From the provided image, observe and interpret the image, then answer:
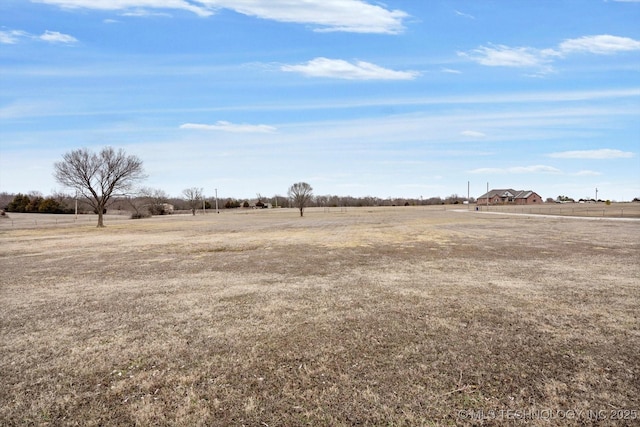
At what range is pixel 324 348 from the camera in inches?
214

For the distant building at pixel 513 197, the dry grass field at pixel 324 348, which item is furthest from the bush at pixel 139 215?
the distant building at pixel 513 197

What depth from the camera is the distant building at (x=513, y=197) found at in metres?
126

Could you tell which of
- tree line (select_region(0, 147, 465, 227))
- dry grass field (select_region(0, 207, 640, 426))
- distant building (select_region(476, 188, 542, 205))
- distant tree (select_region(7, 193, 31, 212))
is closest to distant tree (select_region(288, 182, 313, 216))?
tree line (select_region(0, 147, 465, 227))

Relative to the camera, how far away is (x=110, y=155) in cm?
4303

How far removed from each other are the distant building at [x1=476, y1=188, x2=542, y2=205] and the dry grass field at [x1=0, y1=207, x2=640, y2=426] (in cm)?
12795

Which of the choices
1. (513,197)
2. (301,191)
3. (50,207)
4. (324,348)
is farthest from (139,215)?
(513,197)

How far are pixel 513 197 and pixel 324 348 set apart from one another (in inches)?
5550

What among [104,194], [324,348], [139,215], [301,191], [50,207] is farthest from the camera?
[50,207]

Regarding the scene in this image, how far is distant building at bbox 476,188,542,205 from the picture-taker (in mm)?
126312

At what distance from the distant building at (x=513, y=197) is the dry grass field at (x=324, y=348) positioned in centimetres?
12795

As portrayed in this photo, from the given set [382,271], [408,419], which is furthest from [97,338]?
[382,271]

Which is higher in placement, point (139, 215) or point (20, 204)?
point (20, 204)

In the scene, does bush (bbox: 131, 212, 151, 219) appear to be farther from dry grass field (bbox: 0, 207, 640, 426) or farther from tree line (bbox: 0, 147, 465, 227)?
dry grass field (bbox: 0, 207, 640, 426)

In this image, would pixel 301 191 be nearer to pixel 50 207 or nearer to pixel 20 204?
pixel 50 207
